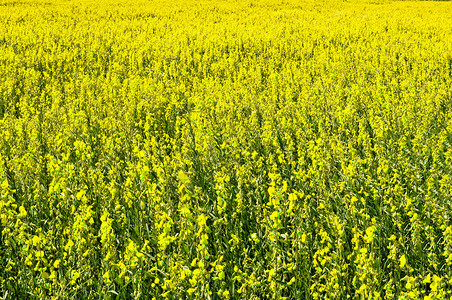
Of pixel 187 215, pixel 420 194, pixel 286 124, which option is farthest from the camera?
pixel 286 124

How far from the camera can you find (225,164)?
4.15 meters

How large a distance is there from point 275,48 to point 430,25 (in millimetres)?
8697

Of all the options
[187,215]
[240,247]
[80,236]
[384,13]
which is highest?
[384,13]

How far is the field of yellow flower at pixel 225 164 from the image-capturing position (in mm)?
2486

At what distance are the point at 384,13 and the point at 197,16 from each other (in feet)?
33.1

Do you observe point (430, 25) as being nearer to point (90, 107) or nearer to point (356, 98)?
point (356, 98)

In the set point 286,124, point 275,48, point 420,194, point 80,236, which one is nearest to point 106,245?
point 80,236

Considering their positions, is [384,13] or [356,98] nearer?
[356,98]

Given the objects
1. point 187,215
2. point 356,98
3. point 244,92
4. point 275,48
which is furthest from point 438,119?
point 275,48

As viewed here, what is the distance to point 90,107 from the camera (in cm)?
644

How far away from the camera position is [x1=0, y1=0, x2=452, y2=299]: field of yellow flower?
2.49 meters

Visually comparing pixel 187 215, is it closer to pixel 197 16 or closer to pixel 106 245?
pixel 106 245

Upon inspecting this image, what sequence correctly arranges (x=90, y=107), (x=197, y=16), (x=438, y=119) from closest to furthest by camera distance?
1. (x=438, y=119)
2. (x=90, y=107)
3. (x=197, y=16)

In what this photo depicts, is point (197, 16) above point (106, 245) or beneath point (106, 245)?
above
